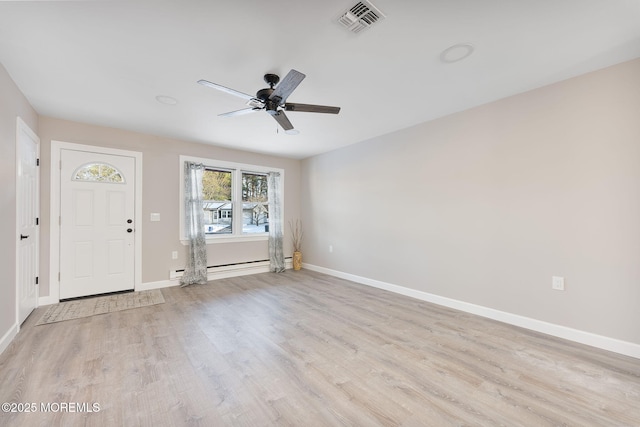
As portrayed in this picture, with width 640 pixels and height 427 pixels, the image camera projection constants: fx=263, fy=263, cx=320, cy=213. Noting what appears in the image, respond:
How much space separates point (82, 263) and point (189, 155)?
2271 mm

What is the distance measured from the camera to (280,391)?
1.81 meters

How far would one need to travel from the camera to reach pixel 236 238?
17.3ft

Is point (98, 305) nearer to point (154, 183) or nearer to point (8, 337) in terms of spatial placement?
point (8, 337)

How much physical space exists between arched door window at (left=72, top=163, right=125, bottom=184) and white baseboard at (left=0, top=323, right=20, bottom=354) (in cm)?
209

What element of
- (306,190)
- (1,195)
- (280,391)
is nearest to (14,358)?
(1,195)

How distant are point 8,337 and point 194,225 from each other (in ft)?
8.25

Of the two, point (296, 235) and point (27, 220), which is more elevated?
point (27, 220)

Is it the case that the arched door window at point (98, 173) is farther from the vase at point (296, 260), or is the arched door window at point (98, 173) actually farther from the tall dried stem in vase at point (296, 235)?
the vase at point (296, 260)

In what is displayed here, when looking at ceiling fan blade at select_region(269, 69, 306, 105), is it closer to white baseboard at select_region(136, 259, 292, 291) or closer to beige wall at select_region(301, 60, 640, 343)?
beige wall at select_region(301, 60, 640, 343)

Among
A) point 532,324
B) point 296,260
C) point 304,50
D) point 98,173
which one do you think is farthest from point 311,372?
point 98,173

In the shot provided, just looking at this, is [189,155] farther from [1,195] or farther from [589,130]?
[589,130]

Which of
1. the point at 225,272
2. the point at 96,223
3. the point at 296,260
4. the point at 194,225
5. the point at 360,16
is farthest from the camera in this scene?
the point at 296,260

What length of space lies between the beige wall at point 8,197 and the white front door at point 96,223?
1.22 meters

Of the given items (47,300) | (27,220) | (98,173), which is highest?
(98,173)
